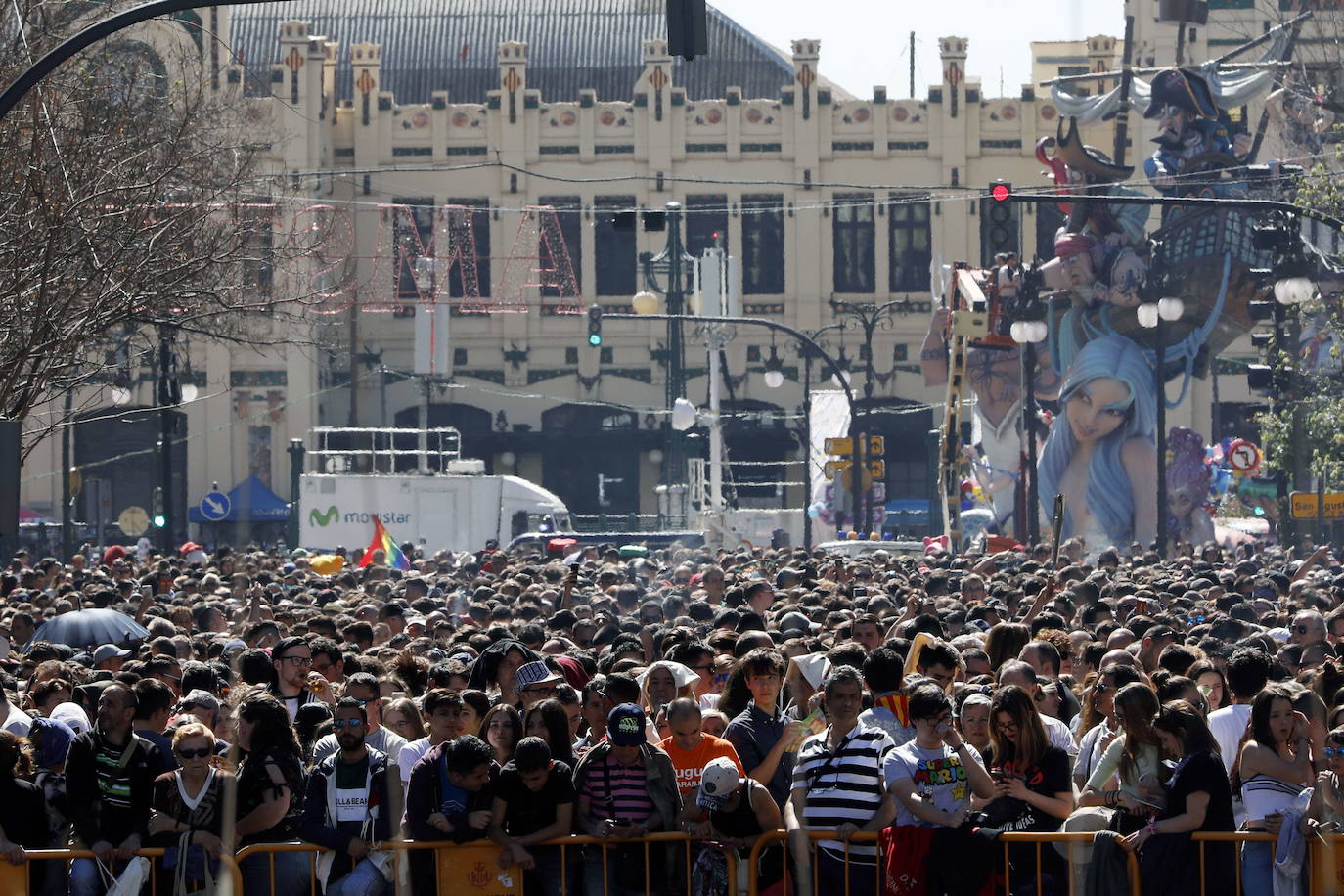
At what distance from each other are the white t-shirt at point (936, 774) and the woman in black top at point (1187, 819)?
0.70m

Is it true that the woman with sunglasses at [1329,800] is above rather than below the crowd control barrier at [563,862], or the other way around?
above

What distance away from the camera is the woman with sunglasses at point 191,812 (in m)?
8.51

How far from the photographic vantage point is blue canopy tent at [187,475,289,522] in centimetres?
5353

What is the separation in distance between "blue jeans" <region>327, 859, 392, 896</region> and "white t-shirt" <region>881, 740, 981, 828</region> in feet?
7.17

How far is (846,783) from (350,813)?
82.7 inches

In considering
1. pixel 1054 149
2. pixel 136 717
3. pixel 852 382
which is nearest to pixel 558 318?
pixel 852 382

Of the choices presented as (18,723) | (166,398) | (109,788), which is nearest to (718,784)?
(109,788)

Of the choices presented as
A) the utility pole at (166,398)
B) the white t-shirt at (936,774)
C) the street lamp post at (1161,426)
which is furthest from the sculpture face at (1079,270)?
the white t-shirt at (936,774)

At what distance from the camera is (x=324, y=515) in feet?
137

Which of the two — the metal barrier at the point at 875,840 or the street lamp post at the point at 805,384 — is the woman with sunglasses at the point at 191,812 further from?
the street lamp post at the point at 805,384

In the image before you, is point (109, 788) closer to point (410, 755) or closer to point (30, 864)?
point (30, 864)

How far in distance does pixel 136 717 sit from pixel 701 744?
8.33ft

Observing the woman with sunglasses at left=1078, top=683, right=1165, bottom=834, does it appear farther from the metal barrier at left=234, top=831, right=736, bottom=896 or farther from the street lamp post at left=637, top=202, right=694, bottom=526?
the street lamp post at left=637, top=202, right=694, bottom=526

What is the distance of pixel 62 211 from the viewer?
16172 millimetres
